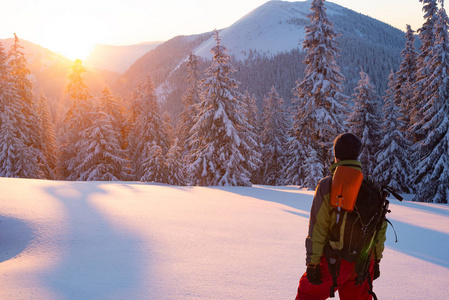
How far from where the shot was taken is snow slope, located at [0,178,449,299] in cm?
402

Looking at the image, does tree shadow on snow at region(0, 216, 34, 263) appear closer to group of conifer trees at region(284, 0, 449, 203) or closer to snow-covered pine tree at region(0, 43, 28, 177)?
group of conifer trees at region(284, 0, 449, 203)

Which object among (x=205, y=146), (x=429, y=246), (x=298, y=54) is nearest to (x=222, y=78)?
(x=205, y=146)

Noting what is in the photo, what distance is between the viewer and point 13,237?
5.61 meters

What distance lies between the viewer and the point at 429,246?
6344 millimetres

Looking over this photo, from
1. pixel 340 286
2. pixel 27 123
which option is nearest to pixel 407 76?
pixel 340 286

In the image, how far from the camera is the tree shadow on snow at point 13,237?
16.6 ft

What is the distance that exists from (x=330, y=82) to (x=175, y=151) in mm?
12839

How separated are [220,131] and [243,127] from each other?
1.80m

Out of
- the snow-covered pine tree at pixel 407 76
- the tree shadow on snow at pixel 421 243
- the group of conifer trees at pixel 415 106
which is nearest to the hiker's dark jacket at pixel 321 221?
the tree shadow on snow at pixel 421 243

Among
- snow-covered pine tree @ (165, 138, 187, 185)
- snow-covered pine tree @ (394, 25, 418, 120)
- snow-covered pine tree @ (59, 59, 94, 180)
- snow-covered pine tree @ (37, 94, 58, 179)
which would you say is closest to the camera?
snow-covered pine tree @ (165, 138, 187, 185)

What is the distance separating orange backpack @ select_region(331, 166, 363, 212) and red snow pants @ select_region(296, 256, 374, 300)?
0.59 m

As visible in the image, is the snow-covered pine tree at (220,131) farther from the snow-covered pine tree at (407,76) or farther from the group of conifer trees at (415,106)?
the snow-covered pine tree at (407,76)

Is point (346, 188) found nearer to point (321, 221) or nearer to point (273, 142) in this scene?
point (321, 221)

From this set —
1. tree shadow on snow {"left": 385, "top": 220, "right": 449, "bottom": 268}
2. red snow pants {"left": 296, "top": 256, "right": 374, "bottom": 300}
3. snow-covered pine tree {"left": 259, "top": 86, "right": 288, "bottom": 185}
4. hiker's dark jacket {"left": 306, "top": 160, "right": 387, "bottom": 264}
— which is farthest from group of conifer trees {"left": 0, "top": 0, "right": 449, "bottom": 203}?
red snow pants {"left": 296, "top": 256, "right": 374, "bottom": 300}
